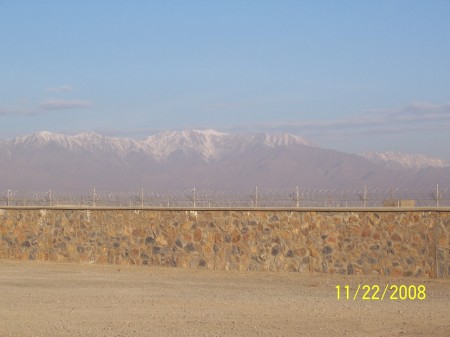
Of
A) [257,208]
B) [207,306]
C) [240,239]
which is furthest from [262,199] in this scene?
[207,306]

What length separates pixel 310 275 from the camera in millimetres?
24344

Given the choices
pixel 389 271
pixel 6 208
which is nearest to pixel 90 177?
pixel 6 208

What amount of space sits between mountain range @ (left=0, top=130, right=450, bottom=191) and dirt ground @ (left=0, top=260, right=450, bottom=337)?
103809 millimetres

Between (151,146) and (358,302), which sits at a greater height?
(151,146)

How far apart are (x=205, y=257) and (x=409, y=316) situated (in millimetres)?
11191

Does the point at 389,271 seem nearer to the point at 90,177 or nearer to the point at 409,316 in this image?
the point at 409,316

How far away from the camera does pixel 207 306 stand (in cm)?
1730

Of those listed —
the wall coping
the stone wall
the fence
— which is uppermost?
the fence

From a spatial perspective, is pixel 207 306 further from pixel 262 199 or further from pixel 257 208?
pixel 262 199
